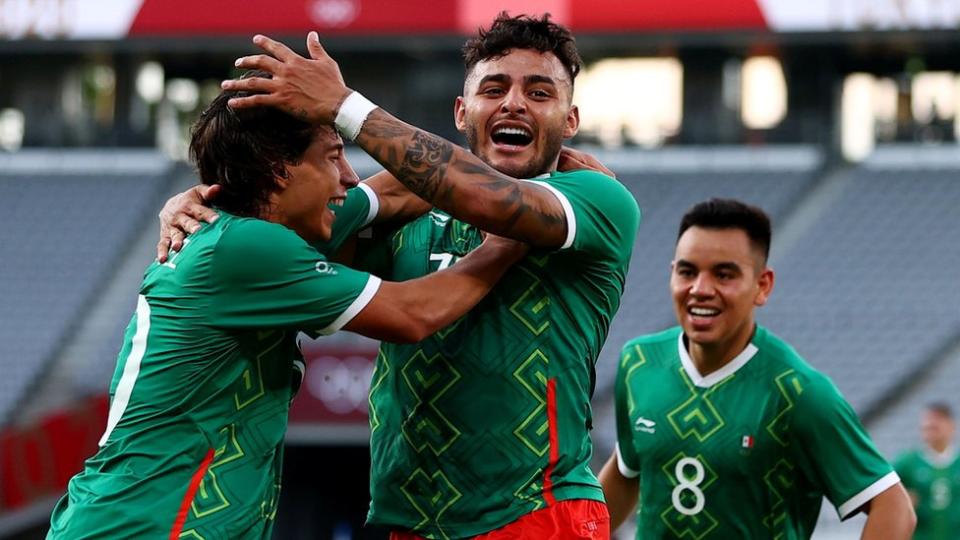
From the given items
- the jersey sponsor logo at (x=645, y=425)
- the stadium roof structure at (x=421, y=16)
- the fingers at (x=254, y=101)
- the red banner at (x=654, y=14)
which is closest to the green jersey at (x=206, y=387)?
the fingers at (x=254, y=101)

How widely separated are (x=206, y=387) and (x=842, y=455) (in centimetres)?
229

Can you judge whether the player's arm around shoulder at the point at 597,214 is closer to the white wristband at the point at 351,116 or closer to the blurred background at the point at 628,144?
the white wristband at the point at 351,116

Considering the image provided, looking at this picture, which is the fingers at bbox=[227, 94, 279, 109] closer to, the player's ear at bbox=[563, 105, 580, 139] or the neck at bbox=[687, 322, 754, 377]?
the player's ear at bbox=[563, 105, 580, 139]

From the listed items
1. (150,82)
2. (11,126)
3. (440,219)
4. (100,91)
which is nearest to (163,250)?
(440,219)

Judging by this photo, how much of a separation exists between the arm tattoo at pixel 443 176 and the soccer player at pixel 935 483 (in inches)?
362

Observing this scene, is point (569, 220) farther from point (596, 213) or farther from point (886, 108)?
point (886, 108)

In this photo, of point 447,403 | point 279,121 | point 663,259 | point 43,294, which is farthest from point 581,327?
point 43,294

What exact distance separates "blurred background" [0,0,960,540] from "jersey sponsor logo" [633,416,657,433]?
11.1 metres

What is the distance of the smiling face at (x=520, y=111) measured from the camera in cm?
435

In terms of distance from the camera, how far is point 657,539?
212 inches

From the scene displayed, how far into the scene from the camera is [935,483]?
493 inches

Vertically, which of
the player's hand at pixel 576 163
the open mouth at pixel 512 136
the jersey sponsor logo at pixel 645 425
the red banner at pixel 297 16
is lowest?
the jersey sponsor logo at pixel 645 425

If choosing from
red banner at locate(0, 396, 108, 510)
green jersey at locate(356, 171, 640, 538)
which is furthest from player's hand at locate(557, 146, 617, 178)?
red banner at locate(0, 396, 108, 510)

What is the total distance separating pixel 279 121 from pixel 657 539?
2278mm
